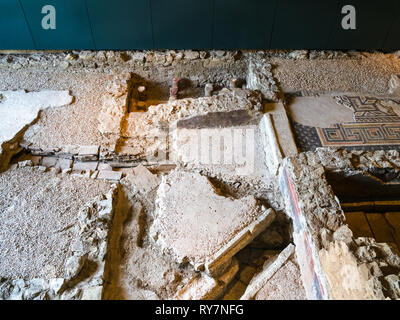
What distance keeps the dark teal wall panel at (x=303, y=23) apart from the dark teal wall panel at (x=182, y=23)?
0.86 metres

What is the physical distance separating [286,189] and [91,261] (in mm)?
1584

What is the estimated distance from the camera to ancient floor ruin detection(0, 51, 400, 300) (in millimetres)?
2266

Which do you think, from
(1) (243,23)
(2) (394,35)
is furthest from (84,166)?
(2) (394,35)

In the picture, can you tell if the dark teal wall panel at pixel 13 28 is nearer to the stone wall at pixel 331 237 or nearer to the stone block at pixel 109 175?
the stone block at pixel 109 175

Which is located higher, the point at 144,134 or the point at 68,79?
the point at 68,79

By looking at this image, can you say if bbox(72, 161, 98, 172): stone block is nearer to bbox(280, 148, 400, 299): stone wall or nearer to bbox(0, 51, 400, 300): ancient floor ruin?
bbox(0, 51, 400, 300): ancient floor ruin

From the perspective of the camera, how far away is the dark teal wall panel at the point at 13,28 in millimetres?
3719

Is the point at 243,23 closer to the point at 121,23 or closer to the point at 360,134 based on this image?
the point at 121,23

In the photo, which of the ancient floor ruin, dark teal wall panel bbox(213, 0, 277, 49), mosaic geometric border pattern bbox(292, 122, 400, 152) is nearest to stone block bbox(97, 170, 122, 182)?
the ancient floor ruin

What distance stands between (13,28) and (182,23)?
6.54 feet

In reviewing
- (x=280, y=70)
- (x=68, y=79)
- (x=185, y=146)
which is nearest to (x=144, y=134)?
(x=185, y=146)

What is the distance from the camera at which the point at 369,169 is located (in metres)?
2.69

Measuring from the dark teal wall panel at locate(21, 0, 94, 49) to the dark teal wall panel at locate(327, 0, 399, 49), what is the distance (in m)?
3.04
